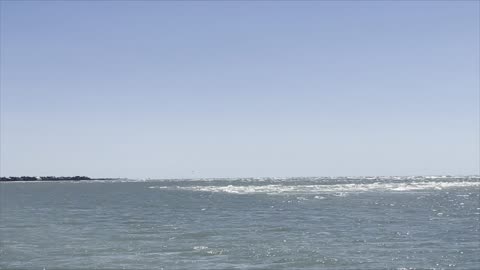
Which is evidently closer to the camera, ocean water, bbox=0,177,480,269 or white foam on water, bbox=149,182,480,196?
ocean water, bbox=0,177,480,269

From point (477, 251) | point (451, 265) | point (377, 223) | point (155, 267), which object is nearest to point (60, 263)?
point (155, 267)

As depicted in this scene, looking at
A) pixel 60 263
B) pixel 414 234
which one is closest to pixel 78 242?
pixel 60 263

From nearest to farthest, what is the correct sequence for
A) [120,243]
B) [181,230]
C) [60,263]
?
[60,263], [120,243], [181,230]

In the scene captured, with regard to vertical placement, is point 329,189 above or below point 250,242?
above

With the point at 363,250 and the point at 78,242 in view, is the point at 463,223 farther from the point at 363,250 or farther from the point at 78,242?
the point at 78,242

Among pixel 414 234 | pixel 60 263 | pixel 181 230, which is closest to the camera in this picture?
pixel 60 263

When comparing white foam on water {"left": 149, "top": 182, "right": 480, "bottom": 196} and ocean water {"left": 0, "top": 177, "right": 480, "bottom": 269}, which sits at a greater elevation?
white foam on water {"left": 149, "top": 182, "right": 480, "bottom": 196}

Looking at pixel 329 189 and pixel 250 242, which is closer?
pixel 250 242

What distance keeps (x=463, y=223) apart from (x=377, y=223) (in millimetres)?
6612

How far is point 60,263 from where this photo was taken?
2852cm

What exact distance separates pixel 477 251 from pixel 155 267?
55.4 ft

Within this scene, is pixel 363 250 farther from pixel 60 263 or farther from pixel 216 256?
pixel 60 263

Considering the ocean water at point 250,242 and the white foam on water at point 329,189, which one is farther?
the white foam on water at point 329,189

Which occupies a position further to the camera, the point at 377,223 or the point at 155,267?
the point at 377,223
